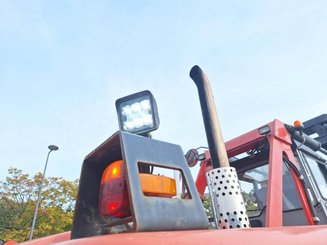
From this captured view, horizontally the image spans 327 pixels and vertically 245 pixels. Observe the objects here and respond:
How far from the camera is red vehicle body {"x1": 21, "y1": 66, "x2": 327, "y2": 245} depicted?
0.84 metres

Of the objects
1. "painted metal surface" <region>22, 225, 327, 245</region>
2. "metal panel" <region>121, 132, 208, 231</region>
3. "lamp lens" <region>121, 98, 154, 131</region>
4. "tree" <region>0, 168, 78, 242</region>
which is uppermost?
"tree" <region>0, 168, 78, 242</region>

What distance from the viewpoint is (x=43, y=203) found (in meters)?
23.7

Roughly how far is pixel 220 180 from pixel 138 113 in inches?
20.1

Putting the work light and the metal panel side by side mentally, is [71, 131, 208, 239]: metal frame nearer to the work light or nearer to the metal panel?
the metal panel

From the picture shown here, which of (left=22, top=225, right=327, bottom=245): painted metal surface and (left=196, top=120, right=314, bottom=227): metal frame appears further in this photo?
(left=196, top=120, right=314, bottom=227): metal frame

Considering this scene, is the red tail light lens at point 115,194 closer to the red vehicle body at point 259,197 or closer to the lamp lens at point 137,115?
the red vehicle body at point 259,197

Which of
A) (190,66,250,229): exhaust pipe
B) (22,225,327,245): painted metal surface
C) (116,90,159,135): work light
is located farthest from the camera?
(190,66,250,229): exhaust pipe

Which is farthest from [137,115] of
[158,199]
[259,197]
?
[259,197]

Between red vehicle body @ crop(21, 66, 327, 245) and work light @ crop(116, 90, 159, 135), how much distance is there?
0.53 feet

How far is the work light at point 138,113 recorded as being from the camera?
1335 millimetres

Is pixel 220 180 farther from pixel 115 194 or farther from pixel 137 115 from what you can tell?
pixel 115 194

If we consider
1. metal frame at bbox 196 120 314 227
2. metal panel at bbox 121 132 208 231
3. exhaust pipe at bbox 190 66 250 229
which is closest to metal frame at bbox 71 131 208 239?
metal panel at bbox 121 132 208 231

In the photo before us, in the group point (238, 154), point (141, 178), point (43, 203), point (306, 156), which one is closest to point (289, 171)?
point (306, 156)

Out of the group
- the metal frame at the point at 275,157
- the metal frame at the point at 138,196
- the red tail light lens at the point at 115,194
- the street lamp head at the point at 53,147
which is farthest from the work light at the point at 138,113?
the street lamp head at the point at 53,147
